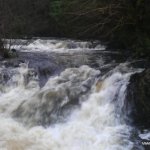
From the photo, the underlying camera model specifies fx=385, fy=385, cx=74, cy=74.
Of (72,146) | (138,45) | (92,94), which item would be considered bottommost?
(72,146)

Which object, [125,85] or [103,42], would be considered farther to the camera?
[103,42]

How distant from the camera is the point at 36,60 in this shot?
11.9 m

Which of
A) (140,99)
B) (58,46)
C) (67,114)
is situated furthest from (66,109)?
(58,46)

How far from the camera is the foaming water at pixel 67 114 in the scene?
7031 millimetres

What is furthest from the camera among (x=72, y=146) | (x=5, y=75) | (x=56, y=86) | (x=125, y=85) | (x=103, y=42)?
(x=103, y=42)

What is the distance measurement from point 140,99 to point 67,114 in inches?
61.6

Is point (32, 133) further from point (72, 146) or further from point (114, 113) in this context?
point (114, 113)

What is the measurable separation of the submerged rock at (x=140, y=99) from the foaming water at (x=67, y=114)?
0.64 ft

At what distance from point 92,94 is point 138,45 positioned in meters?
3.83

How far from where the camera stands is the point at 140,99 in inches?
316

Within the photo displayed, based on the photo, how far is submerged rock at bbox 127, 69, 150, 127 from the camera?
7.71 meters

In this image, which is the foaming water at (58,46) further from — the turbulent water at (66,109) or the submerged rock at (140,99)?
the submerged rock at (140,99)

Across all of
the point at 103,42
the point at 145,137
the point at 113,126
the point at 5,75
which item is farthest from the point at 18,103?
the point at 103,42

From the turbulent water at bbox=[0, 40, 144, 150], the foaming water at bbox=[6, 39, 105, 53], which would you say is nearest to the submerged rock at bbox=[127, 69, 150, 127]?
the turbulent water at bbox=[0, 40, 144, 150]
